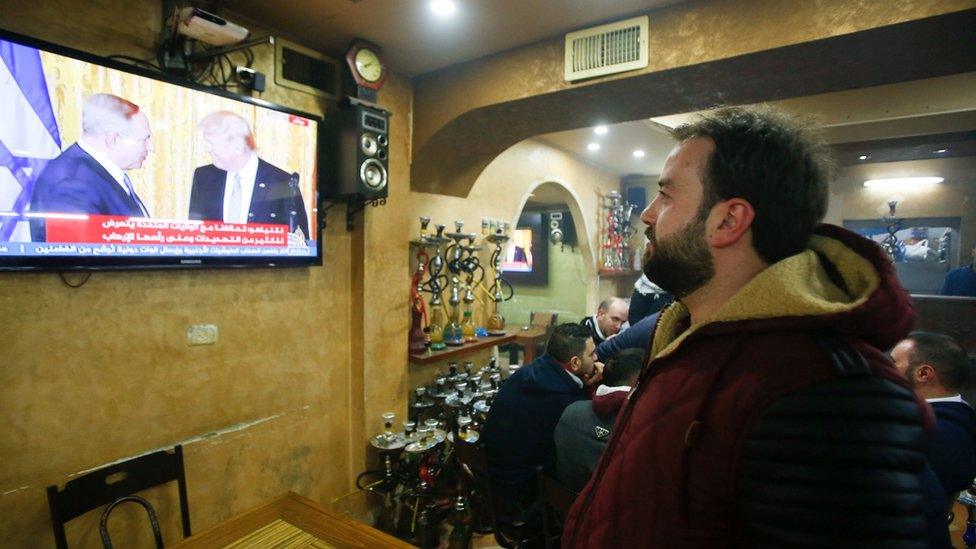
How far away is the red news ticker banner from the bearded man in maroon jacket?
1.94 metres

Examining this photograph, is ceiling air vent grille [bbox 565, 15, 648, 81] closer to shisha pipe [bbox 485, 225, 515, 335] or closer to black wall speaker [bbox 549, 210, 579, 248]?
shisha pipe [bbox 485, 225, 515, 335]

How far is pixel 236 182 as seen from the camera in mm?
2129

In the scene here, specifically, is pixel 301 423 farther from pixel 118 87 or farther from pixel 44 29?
pixel 44 29

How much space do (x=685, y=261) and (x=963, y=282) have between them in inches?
184

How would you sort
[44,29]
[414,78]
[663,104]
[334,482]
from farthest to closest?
[414,78], [334,482], [663,104], [44,29]

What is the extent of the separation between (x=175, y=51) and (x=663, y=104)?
7.79ft

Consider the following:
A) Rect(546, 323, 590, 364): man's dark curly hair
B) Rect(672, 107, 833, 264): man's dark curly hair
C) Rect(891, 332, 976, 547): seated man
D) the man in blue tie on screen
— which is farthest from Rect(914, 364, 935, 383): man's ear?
the man in blue tie on screen

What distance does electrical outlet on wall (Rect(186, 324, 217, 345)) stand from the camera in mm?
2121

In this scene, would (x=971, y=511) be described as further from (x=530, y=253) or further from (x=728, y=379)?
(x=530, y=253)

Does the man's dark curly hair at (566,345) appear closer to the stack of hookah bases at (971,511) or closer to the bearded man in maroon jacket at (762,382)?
the bearded man in maroon jacket at (762,382)

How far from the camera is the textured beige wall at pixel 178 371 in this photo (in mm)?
1700

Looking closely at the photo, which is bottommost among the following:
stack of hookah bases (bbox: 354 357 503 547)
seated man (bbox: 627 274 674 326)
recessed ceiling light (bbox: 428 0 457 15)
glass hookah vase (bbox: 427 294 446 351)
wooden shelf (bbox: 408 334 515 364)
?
stack of hookah bases (bbox: 354 357 503 547)

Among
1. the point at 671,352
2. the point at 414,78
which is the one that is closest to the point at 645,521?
the point at 671,352

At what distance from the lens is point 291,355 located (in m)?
2.52
